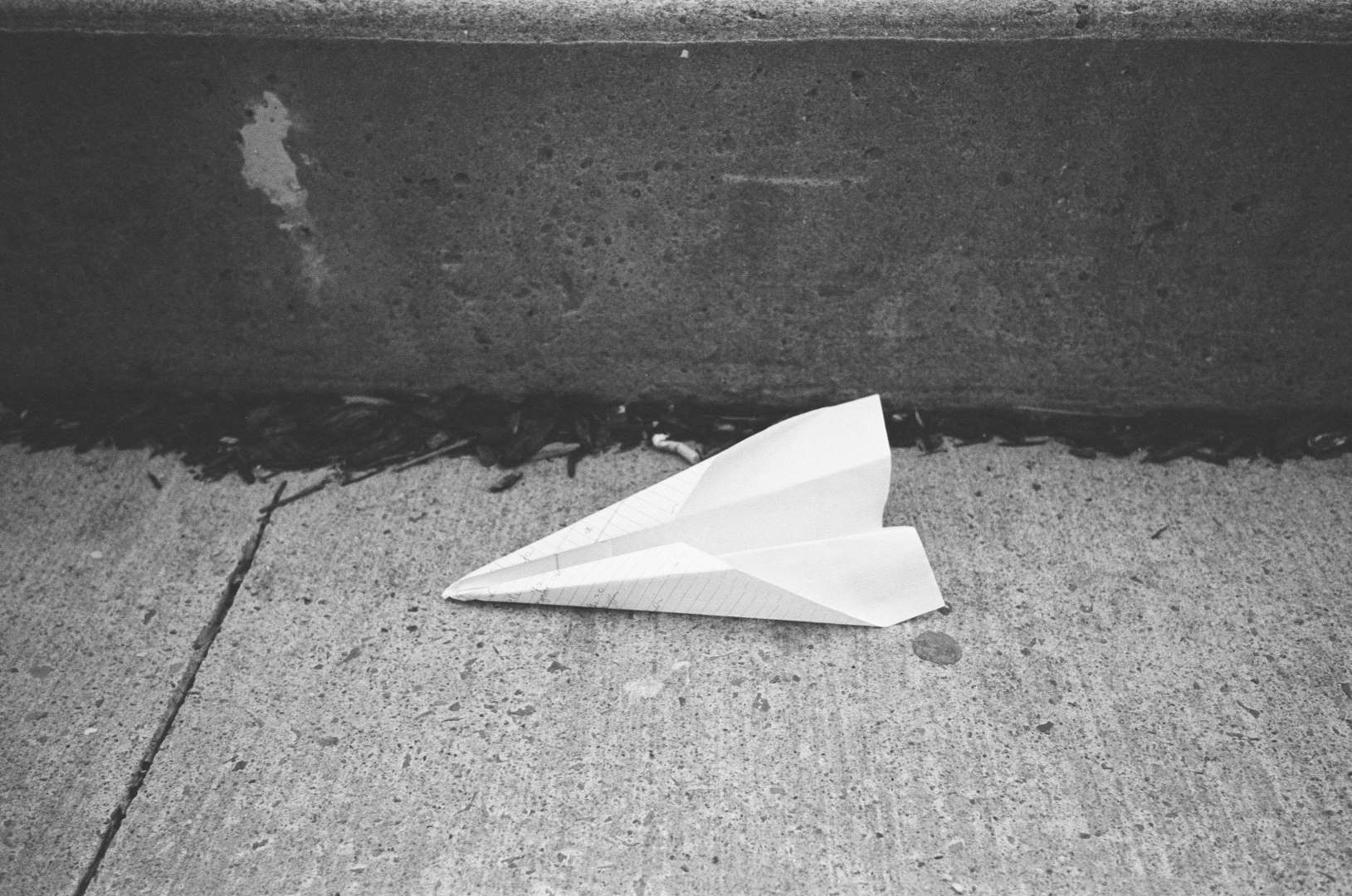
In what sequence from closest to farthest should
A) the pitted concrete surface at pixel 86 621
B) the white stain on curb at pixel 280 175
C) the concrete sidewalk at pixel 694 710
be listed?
the concrete sidewalk at pixel 694 710, the pitted concrete surface at pixel 86 621, the white stain on curb at pixel 280 175

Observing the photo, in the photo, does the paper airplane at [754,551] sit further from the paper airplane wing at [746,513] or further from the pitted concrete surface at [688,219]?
the pitted concrete surface at [688,219]

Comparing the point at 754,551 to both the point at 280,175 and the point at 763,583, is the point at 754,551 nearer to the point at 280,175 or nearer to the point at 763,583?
the point at 763,583

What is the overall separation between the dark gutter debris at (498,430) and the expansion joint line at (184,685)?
24cm

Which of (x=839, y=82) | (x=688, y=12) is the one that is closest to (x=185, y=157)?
(x=688, y=12)

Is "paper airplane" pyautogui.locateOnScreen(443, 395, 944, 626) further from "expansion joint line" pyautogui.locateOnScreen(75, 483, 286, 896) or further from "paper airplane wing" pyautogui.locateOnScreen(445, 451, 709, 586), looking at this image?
"expansion joint line" pyautogui.locateOnScreen(75, 483, 286, 896)

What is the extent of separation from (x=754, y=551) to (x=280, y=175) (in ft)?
5.26

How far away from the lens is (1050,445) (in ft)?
9.68

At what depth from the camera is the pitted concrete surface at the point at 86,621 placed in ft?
6.71

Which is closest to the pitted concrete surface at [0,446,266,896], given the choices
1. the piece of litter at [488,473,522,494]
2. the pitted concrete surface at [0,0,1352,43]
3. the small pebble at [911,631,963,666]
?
the piece of litter at [488,473,522,494]

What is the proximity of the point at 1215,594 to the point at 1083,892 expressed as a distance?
950 mm

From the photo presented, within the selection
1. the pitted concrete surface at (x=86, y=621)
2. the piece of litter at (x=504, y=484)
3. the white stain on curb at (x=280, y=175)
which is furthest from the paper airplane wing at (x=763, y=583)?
the white stain on curb at (x=280, y=175)

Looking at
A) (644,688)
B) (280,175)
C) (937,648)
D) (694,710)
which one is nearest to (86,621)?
(280,175)

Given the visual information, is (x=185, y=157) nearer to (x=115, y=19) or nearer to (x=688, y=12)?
(x=115, y=19)

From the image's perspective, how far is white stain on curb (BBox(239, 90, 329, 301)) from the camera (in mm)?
2613
